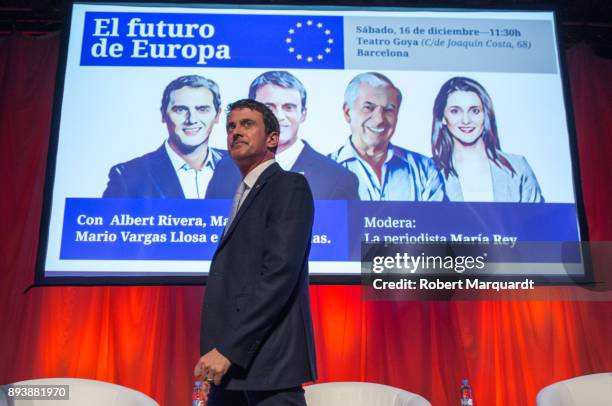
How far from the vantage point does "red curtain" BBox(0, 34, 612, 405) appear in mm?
2969

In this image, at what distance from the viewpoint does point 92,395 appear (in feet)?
6.46

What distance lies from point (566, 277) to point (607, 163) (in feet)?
4.09

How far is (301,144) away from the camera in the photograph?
111 inches

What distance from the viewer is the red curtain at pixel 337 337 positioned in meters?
2.97

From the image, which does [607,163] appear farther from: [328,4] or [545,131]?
[328,4]

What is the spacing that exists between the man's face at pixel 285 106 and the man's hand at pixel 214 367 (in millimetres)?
1748

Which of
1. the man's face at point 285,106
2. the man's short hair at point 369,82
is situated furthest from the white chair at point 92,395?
the man's short hair at point 369,82

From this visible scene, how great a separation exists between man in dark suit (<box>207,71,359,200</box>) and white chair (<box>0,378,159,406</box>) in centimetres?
108

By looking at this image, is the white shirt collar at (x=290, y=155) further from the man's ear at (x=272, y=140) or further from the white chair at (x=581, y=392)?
the white chair at (x=581, y=392)

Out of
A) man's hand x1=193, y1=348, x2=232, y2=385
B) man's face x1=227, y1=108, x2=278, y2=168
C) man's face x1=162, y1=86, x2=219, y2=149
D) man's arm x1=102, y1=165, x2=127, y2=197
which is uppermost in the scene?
man's face x1=162, y1=86, x2=219, y2=149

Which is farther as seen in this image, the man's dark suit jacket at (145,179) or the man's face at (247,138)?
the man's dark suit jacket at (145,179)

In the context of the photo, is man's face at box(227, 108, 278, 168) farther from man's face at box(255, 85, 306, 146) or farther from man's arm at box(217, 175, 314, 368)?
man's face at box(255, 85, 306, 146)

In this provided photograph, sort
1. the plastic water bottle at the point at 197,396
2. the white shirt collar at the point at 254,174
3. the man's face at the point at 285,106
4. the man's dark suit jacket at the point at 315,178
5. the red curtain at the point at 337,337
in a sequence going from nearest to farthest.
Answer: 1. the white shirt collar at the point at 254,174
2. the plastic water bottle at the point at 197,396
3. the man's dark suit jacket at the point at 315,178
4. the man's face at the point at 285,106
5. the red curtain at the point at 337,337

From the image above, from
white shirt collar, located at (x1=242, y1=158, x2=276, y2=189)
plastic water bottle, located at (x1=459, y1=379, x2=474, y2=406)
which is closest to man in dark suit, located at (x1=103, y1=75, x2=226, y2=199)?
white shirt collar, located at (x1=242, y1=158, x2=276, y2=189)
